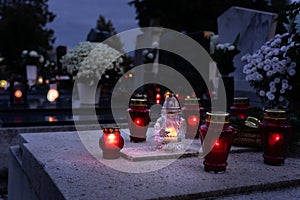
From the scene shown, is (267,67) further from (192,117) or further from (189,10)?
(189,10)

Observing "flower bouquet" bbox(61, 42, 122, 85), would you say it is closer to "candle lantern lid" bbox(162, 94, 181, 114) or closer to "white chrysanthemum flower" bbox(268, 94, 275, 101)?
"white chrysanthemum flower" bbox(268, 94, 275, 101)

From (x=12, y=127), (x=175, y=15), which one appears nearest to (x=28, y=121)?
(x=12, y=127)

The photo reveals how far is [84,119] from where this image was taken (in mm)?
4953

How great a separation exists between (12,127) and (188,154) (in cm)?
268

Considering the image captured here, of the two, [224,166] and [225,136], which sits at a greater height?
[225,136]

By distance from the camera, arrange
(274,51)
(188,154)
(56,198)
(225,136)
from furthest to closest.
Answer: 1. (274,51)
2. (188,154)
3. (225,136)
4. (56,198)

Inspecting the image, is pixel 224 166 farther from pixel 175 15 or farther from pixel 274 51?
pixel 175 15

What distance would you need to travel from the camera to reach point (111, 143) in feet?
8.53

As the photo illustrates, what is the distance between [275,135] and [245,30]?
570 centimetres

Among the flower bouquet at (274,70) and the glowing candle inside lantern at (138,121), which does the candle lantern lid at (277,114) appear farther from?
the flower bouquet at (274,70)

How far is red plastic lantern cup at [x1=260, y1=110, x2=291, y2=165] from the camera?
8.30 ft

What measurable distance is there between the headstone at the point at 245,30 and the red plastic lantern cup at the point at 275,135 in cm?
492

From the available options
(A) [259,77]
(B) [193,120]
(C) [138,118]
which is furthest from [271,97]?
(C) [138,118]

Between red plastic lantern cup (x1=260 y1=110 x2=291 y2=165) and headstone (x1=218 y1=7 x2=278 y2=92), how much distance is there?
492cm
